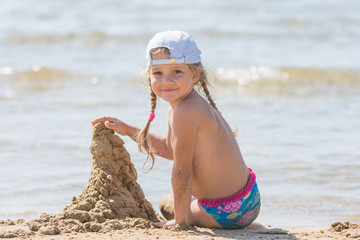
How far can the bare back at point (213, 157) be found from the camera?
3.55 m

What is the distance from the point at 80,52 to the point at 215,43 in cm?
274

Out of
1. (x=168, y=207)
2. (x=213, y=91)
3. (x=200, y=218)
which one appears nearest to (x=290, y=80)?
(x=213, y=91)

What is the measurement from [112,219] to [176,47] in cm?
112

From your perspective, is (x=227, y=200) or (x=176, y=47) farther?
(x=227, y=200)

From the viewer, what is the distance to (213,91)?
580cm

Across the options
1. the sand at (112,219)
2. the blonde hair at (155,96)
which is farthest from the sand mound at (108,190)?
the blonde hair at (155,96)

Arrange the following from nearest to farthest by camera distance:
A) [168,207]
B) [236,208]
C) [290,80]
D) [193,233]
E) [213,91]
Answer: [193,233] → [236,208] → [168,207] → [213,91] → [290,80]

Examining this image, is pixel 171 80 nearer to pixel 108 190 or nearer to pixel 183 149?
pixel 183 149

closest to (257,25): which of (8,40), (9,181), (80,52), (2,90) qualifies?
(80,52)

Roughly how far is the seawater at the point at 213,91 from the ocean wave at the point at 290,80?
0.07ft

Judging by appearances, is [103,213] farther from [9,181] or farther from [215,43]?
[215,43]

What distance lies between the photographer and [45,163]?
17.4ft

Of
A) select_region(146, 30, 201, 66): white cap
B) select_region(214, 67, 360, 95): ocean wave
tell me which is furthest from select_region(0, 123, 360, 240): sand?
select_region(214, 67, 360, 95): ocean wave

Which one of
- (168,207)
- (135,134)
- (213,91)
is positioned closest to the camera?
(168,207)
